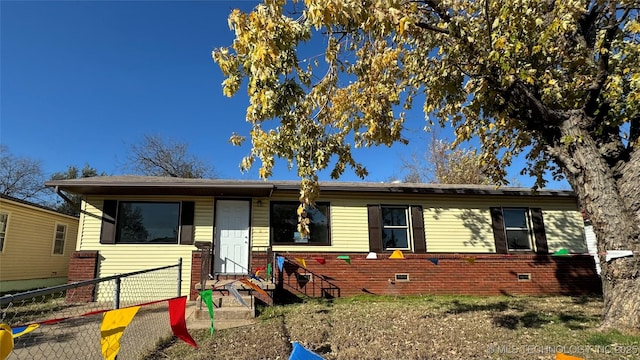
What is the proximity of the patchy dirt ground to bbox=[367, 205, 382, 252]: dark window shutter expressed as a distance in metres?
2.35

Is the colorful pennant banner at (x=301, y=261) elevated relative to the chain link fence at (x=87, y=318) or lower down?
elevated

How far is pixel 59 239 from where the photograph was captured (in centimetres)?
1487

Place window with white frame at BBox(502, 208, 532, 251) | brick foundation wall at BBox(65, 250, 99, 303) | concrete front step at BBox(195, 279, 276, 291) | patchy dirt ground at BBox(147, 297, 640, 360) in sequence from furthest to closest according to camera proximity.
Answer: window with white frame at BBox(502, 208, 532, 251) < brick foundation wall at BBox(65, 250, 99, 303) < concrete front step at BBox(195, 279, 276, 291) < patchy dirt ground at BBox(147, 297, 640, 360)

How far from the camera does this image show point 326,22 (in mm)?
3842

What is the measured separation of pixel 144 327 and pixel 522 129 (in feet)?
25.7

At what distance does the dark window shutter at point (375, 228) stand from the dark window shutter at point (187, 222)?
496 centimetres

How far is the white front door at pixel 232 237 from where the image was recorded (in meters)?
10.2

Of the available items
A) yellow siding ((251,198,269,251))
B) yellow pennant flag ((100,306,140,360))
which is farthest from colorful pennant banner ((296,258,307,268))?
yellow pennant flag ((100,306,140,360))

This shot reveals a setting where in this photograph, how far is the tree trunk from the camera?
5551 millimetres

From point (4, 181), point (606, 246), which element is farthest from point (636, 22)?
point (4, 181)

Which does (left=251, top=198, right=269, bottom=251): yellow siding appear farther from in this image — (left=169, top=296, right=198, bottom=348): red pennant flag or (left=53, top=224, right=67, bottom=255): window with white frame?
(left=53, top=224, right=67, bottom=255): window with white frame

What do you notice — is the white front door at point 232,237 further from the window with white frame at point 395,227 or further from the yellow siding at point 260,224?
the window with white frame at point 395,227

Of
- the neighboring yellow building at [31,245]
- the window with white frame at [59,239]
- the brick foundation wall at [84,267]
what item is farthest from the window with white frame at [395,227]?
the window with white frame at [59,239]

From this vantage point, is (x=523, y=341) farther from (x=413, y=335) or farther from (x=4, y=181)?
(x=4, y=181)
